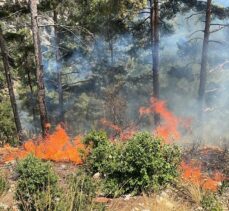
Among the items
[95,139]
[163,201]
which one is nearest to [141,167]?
[163,201]

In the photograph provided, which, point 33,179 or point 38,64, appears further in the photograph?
point 38,64

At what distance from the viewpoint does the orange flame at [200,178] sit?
704 cm

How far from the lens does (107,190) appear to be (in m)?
7.05

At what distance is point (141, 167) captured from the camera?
6.92 meters

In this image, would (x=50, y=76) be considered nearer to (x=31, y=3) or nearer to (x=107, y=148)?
(x=31, y=3)

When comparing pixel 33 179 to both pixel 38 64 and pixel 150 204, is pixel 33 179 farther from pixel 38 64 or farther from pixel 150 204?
pixel 38 64

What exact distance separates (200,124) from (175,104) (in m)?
10.2

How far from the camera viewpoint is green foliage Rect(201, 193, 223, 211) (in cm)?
580

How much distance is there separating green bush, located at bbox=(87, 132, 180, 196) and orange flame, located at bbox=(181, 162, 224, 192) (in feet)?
1.19

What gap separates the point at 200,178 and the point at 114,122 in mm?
9586

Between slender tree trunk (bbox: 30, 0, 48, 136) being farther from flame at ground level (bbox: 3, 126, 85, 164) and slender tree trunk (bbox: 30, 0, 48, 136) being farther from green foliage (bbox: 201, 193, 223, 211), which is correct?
green foliage (bbox: 201, 193, 223, 211)

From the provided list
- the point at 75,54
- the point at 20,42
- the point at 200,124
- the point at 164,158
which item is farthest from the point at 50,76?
the point at 164,158

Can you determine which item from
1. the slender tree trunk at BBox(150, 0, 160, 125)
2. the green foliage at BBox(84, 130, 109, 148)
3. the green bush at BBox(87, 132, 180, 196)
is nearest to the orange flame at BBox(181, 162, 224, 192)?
Answer: the green bush at BBox(87, 132, 180, 196)

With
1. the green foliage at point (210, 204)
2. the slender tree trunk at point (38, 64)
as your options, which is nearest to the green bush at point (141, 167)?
the green foliage at point (210, 204)
